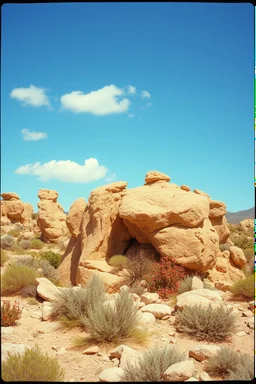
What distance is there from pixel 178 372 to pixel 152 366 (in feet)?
1.03

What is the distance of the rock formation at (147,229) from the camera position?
30.4 feet

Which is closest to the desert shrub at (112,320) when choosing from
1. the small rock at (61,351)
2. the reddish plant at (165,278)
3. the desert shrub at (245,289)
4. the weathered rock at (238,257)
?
the small rock at (61,351)

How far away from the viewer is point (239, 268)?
38.7 feet

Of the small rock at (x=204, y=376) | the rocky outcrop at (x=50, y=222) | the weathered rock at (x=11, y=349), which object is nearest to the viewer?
the weathered rock at (x=11, y=349)

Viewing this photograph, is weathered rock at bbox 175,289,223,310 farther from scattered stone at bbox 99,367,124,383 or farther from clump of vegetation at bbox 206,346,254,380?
scattered stone at bbox 99,367,124,383

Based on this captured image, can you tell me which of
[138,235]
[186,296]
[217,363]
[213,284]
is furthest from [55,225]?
[217,363]

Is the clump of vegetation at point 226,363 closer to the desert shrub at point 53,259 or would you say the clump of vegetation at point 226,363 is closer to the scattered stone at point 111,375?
the scattered stone at point 111,375

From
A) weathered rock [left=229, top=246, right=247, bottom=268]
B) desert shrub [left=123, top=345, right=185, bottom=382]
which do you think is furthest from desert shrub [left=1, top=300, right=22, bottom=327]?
weathered rock [left=229, top=246, right=247, bottom=268]

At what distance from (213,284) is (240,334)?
A: 3752mm

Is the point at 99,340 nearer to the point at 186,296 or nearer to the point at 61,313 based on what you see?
the point at 61,313

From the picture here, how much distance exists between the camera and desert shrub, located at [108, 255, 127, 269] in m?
9.62

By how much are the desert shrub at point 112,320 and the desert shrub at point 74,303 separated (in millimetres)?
281

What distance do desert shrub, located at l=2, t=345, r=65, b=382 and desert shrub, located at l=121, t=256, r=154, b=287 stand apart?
5.39 m

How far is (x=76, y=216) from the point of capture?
38.5ft
